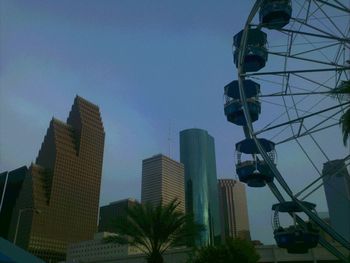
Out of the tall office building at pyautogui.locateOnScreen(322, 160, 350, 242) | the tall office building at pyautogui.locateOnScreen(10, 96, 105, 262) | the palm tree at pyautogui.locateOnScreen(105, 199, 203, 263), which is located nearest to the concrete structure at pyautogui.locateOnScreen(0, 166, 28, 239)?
the tall office building at pyautogui.locateOnScreen(10, 96, 105, 262)

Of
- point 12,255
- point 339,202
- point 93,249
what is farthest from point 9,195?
point 12,255

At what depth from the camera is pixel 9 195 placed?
16438cm

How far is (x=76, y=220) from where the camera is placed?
192 m

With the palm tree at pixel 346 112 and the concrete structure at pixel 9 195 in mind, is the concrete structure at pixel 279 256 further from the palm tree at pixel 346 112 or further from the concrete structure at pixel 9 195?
the concrete structure at pixel 9 195

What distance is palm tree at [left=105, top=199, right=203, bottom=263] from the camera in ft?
99.1

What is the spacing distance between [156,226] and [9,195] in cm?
14798

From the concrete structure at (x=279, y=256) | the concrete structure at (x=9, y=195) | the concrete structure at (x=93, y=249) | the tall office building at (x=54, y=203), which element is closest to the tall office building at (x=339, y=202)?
the concrete structure at (x=279, y=256)

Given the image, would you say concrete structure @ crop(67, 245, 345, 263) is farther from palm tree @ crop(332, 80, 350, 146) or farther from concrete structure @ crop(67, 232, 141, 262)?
concrete structure @ crop(67, 232, 141, 262)

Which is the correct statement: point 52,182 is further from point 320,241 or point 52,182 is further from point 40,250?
point 320,241

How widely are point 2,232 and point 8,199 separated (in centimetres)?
1524

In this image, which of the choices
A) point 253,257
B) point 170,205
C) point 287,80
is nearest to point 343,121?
point 287,80

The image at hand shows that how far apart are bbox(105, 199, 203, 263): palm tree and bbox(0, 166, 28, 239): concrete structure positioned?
438 feet

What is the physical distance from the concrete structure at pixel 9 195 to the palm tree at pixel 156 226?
133652 millimetres

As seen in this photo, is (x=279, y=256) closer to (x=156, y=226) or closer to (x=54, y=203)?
(x=156, y=226)
